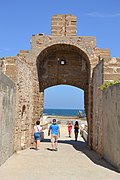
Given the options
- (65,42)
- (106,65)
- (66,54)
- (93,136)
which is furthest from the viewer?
(66,54)

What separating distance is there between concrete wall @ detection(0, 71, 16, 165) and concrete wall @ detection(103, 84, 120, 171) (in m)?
3.13

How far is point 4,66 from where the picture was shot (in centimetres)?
1130

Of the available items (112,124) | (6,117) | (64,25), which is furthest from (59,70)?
(112,124)

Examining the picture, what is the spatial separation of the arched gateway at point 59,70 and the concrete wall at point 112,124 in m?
1.22

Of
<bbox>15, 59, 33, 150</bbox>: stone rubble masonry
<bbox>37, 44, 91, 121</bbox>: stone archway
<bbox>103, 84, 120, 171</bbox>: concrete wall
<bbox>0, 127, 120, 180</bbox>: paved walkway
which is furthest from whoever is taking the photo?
<bbox>37, 44, 91, 121</bbox>: stone archway

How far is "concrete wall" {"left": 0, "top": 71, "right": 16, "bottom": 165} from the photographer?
27.0ft

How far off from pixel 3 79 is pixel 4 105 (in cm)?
82

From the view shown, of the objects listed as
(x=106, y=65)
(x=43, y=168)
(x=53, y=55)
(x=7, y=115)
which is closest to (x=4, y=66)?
(x=7, y=115)

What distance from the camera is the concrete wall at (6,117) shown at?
823 cm

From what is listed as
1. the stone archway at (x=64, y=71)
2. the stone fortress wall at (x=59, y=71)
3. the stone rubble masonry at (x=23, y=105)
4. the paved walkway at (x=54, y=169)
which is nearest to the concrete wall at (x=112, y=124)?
the paved walkway at (x=54, y=169)

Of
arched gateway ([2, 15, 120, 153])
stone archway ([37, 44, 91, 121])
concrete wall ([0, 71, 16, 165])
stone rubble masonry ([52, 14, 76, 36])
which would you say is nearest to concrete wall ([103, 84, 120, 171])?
arched gateway ([2, 15, 120, 153])

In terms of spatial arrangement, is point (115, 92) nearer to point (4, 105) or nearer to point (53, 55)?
point (4, 105)

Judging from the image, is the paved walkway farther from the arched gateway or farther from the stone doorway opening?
the stone doorway opening

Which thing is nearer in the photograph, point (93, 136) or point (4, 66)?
point (4, 66)
